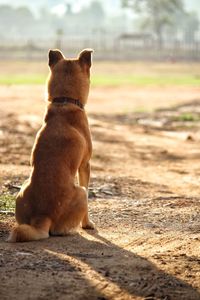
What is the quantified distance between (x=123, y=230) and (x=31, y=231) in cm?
121

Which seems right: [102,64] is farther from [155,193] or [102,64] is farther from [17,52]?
[155,193]

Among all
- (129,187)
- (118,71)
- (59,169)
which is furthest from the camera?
(118,71)

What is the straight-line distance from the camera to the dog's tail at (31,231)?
656 centimetres

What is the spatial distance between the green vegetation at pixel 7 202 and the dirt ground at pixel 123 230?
5.3 inches

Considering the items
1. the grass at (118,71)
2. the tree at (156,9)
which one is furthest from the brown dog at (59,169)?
the tree at (156,9)

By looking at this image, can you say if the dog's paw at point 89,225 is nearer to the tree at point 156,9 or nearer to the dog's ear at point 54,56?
the dog's ear at point 54,56

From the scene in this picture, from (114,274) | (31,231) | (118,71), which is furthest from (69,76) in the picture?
(118,71)

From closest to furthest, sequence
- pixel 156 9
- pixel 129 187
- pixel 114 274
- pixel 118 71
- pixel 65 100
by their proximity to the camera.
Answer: pixel 114 274 → pixel 65 100 → pixel 129 187 → pixel 118 71 → pixel 156 9

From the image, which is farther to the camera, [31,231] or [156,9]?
[156,9]

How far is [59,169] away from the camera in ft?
A: 22.3

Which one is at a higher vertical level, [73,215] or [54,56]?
[54,56]

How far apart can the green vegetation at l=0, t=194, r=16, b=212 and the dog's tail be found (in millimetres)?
1698

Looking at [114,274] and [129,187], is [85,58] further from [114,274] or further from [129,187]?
[129,187]

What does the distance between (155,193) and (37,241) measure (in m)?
3.55
